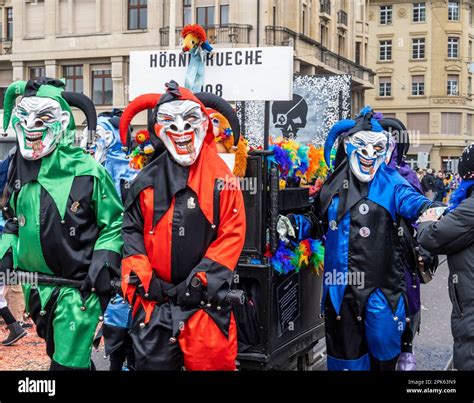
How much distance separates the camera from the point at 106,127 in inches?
245

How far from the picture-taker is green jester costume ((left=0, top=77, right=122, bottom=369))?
4086mm

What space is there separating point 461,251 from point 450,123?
49452 millimetres

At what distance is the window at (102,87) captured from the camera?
1293 inches

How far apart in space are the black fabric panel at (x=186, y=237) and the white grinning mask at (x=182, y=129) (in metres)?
0.26

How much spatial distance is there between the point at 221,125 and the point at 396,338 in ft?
6.25

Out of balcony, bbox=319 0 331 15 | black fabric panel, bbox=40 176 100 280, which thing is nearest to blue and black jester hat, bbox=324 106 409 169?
black fabric panel, bbox=40 176 100 280

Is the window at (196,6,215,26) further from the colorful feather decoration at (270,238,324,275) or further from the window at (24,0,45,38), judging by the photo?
the colorful feather decoration at (270,238,324,275)

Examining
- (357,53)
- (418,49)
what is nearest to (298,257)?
(357,53)

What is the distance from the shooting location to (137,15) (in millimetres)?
32406

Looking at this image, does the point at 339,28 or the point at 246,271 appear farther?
the point at 339,28

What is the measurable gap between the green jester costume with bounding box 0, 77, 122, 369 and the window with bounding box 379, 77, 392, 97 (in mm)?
51195

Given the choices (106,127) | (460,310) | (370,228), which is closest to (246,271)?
(370,228)

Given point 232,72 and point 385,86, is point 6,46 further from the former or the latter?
point 232,72

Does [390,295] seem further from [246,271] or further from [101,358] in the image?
[101,358]
